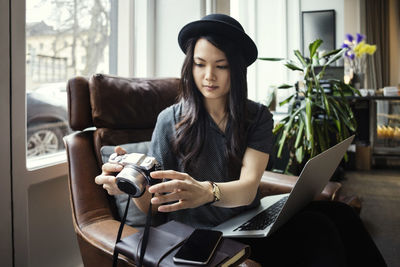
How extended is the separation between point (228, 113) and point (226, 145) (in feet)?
0.39

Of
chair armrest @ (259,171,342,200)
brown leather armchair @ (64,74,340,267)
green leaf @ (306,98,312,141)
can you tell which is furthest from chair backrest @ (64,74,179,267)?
green leaf @ (306,98,312,141)

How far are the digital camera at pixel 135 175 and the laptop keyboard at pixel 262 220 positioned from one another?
A: 0.35m

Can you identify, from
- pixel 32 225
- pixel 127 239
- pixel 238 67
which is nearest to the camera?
pixel 127 239

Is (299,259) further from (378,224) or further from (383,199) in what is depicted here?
(383,199)

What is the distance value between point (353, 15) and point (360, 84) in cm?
195

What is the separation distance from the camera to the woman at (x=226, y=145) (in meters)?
0.94

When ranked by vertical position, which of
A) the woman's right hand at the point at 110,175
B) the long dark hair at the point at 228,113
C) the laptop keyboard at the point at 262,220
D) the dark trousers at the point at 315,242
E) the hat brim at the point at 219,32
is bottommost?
the dark trousers at the point at 315,242

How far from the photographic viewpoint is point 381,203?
279 cm

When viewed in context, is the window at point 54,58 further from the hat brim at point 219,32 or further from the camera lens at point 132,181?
the camera lens at point 132,181

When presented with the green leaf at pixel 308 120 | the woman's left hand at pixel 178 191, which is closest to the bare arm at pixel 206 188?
the woman's left hand at pixel 178 191

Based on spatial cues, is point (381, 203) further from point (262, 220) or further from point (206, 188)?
point (206, 188)

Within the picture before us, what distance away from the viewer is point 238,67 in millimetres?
1040

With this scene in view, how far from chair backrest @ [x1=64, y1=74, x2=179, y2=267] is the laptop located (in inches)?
12.3

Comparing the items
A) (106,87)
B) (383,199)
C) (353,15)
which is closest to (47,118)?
(106,87)
